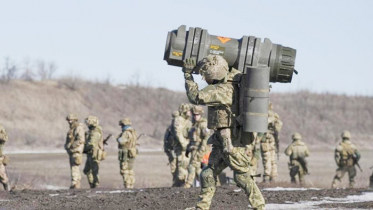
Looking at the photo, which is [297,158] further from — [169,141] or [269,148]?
[169,141]

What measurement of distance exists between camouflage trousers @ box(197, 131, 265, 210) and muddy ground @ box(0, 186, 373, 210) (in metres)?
1.83

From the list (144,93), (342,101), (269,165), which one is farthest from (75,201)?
(342,101)

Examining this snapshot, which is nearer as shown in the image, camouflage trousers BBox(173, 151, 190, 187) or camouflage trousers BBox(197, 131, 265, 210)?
camouflage trousers BBox(197, 131, 265, 210)

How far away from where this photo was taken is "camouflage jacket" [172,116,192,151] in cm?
1905

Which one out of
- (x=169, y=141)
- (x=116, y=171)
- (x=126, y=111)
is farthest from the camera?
(x=126, y=111)

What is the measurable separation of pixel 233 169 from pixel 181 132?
876 cm

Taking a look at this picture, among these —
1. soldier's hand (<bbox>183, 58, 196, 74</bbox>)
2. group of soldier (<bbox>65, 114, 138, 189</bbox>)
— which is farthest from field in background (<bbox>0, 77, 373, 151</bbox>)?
soldier's hand (<bbox>183, 58, 196, 74</bbox>)

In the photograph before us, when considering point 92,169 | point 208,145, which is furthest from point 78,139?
point 208,145

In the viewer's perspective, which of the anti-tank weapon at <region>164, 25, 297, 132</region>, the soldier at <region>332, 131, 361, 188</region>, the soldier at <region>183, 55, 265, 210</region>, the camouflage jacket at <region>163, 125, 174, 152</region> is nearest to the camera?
the soldier at <region>183, 55, 265, 210</region>

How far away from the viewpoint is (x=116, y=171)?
1273 inches

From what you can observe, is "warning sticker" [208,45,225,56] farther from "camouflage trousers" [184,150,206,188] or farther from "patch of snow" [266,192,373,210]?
"camouflage trousers" [184,150,206,188]

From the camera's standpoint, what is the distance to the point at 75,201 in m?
13.8

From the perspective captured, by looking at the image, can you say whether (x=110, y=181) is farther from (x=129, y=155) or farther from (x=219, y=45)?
(x=219, y=45)

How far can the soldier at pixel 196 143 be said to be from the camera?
1758 cm
